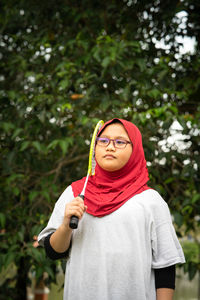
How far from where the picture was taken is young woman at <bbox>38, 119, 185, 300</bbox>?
4.59ft

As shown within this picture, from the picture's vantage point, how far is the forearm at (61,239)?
144 cm

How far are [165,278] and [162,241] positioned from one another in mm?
150

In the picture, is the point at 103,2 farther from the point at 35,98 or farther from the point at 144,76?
the point at 35,98

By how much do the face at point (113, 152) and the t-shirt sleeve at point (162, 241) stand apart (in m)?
0.24

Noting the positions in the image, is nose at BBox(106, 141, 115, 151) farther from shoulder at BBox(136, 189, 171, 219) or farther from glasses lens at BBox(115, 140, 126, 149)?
shoulder at BBox(136, 189, 171, 219)

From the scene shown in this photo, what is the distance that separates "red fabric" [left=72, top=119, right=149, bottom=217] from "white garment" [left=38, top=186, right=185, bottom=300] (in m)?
0.03

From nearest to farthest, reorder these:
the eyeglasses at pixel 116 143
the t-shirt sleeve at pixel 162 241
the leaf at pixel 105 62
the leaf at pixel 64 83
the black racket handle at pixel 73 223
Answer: the black racket handle at pixel 73 223, the t-shirt sleeve at pixel 162 241, the eyeglasses at pixel 116 143, the leaf at pixel 105 62, the leaf at pixel 64 83

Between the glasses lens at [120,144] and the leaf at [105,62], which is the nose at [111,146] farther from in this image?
the leaf at [105,62]

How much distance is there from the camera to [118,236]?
4.65 feet

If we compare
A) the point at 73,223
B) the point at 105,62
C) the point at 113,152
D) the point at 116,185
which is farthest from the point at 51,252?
the point at 105,62

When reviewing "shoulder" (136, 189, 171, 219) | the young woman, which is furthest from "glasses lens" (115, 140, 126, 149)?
"shoulder" (136, 189, 171, 219)

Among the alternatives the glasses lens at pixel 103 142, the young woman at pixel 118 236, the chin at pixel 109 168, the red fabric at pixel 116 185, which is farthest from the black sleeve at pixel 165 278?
the glasses lens at pixel 103 142

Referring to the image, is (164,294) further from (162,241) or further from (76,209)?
(76,209)

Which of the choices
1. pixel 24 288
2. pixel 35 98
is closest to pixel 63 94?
pixel 35 98
